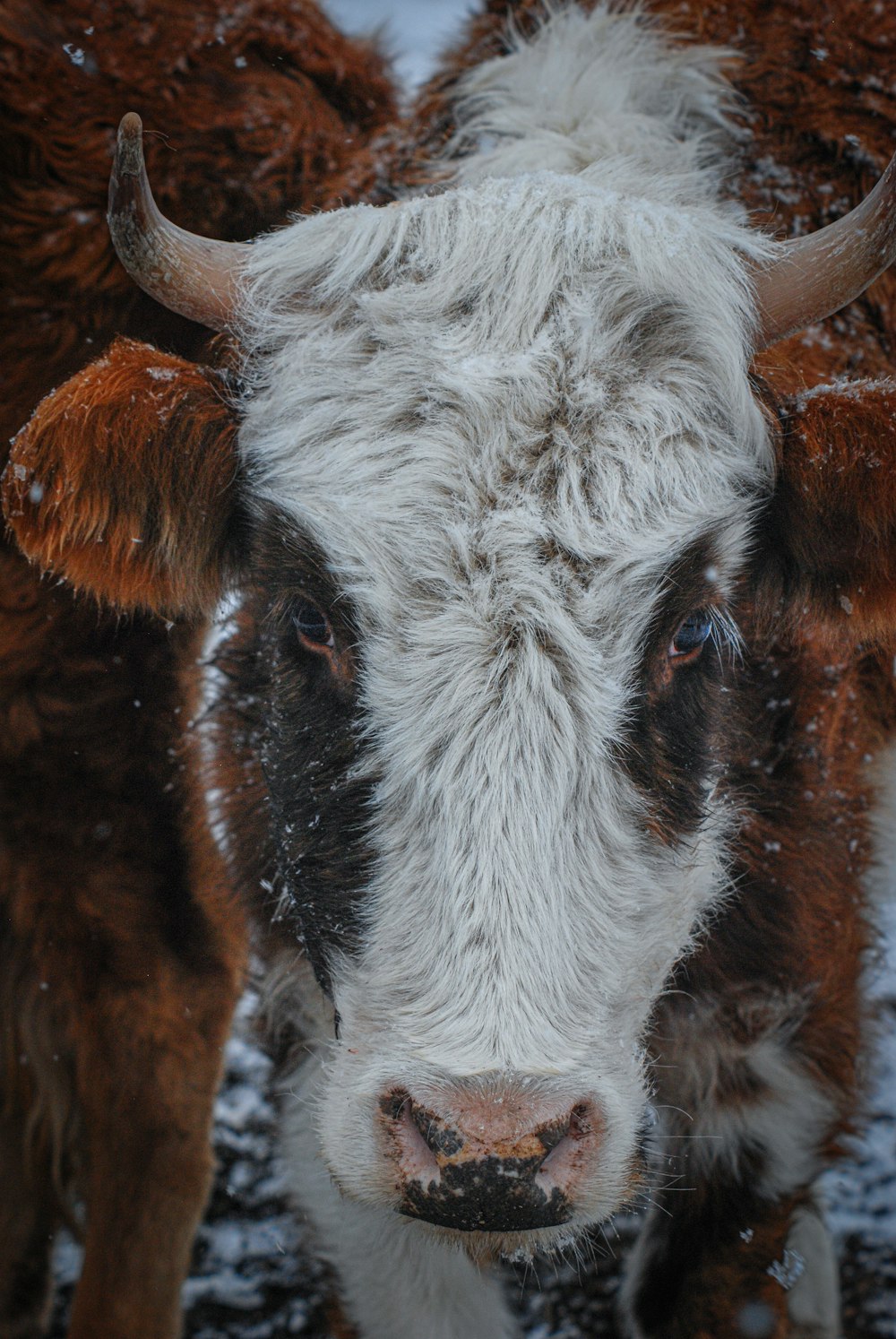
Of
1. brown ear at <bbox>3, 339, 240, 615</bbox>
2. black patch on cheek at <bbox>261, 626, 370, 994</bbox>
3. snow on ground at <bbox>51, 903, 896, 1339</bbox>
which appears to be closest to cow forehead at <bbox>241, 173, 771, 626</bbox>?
brown ear at <bbox>3, 339, 240, 615</bbox>

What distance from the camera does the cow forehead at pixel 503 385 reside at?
6.55ft

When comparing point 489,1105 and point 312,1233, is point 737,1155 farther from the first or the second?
point 489,1105

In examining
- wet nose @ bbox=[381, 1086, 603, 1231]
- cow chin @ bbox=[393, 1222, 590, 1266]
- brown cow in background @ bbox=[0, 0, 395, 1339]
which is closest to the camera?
wet nose @ bbox=[381, 1086, 603, 1231]

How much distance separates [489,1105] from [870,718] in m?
1.85

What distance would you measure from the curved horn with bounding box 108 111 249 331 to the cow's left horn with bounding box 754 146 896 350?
1043mm

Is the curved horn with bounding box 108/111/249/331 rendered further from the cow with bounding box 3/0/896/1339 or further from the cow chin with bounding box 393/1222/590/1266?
the cow chin with bounding box 393/1222/590/1266

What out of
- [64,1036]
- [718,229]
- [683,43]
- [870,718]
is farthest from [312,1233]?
[683,43]

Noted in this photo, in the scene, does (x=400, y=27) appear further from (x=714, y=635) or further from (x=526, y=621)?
(x=526, y=621)

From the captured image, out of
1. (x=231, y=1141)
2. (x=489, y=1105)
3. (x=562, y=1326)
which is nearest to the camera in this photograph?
(x=489, y=1105)

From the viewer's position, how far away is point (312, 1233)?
3189 mm

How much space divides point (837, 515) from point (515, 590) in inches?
30.5

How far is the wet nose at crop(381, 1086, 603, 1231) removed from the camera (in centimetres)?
166

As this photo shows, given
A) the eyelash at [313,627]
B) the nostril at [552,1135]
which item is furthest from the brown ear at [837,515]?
the nostril at [552,1135]

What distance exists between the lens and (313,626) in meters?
2.23
